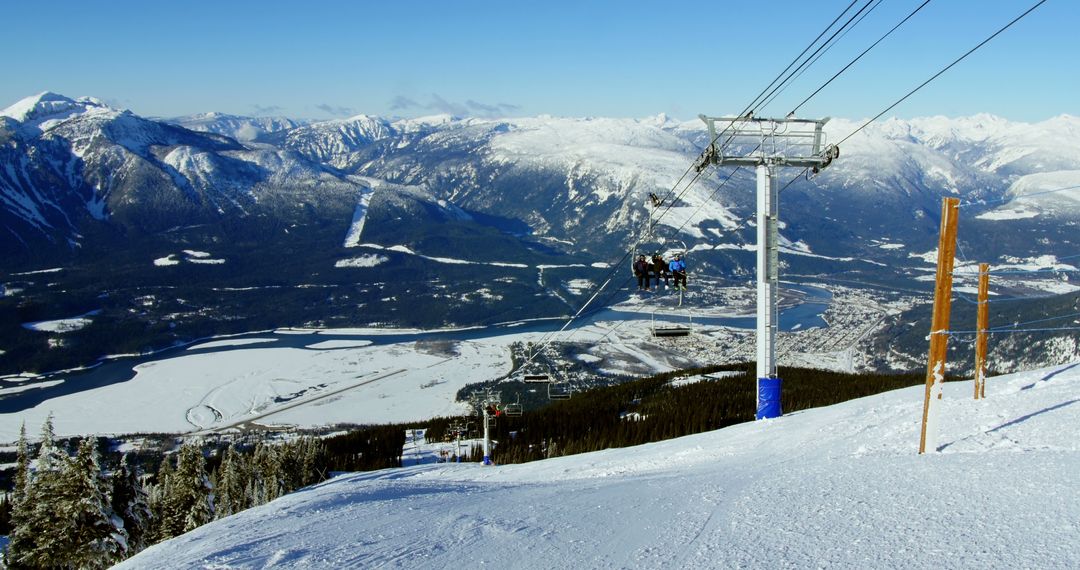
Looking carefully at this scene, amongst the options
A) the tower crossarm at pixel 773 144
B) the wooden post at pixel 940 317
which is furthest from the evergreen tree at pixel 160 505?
the wooden post at pixel 940 317

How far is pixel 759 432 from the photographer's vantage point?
24203 millimetres

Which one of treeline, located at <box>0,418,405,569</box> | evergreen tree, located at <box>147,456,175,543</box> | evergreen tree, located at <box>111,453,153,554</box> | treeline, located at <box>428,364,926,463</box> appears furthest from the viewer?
treeline, located at <box>428,364,926,463</box>

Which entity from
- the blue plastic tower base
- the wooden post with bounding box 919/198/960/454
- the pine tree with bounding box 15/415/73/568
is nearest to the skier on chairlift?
the blue plastic tower base

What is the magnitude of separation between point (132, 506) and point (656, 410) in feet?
158

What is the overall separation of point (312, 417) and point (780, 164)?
4258 inches

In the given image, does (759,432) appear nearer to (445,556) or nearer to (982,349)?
(982,349)

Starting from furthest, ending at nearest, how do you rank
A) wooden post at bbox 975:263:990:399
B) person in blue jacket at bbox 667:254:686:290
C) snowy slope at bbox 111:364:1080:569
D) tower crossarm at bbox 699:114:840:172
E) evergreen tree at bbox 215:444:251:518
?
1. evergreen tree at bbox 215:444:251:518
2. person in blue jacket at bbox 667:254:686:290
3. tower crossarm at bbox 699:114:840:172
4. wooden post at bbox 975:263:990:399
5. snowy slope at bbox 111:364:1080:569

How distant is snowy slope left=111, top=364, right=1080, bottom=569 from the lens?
A: 34.0 ft

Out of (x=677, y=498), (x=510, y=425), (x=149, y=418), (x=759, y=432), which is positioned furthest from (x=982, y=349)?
(x=149, y=418)

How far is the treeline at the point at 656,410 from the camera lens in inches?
2459

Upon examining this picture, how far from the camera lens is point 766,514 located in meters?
12.6

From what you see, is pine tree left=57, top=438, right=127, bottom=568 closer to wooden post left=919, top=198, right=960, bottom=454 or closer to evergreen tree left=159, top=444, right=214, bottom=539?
evergreen tree left=159, top=444, right=214, bottom=539

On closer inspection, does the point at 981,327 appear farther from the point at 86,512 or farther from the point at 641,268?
the point at 86,512

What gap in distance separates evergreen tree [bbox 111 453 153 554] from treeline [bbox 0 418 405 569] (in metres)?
0.05
